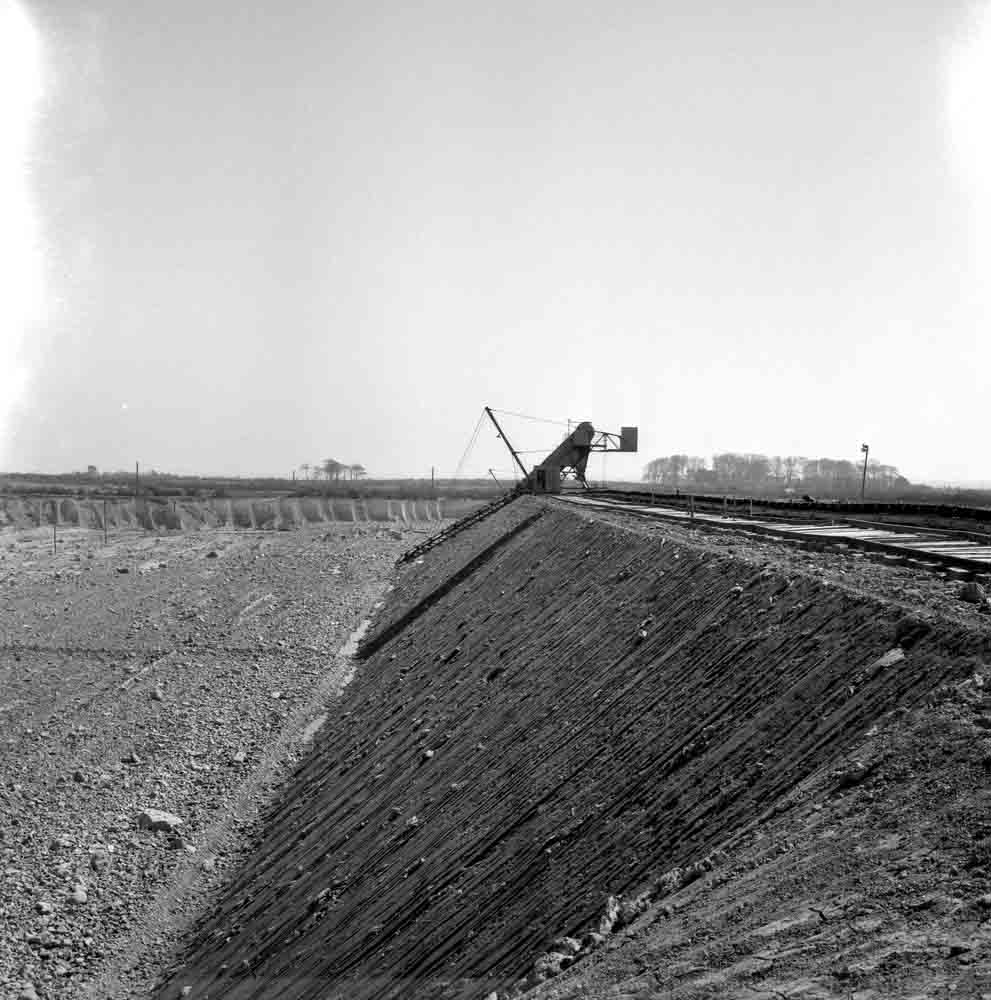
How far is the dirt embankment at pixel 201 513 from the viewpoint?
195 feet

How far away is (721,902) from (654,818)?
180 cm

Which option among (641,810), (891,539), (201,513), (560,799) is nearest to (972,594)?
(641,810)

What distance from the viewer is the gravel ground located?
10047 mm

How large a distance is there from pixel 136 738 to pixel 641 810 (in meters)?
12.1

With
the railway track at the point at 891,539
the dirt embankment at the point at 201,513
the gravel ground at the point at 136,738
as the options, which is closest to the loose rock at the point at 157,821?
the gravel ground at the point at 136,738

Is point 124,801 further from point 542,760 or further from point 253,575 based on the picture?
point 253,575

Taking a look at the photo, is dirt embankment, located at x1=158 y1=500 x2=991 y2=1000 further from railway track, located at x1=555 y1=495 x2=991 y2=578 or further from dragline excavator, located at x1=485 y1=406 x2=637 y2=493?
dragline excavator, located at x1=485 y1=406 x2=637 y2=493

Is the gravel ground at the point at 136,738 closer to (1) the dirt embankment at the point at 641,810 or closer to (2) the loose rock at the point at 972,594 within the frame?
(1) the dirt embankment at the point at 641,810

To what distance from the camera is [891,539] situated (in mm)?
12984

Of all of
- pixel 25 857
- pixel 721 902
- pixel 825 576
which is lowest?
pixel 25 857

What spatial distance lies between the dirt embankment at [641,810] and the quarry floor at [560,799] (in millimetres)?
25

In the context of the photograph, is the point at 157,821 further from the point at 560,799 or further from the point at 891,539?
the point at 891,539

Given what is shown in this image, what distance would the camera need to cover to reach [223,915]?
32.5ft

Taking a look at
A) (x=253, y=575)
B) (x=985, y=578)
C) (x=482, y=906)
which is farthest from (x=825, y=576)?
(x=253, y=575)
